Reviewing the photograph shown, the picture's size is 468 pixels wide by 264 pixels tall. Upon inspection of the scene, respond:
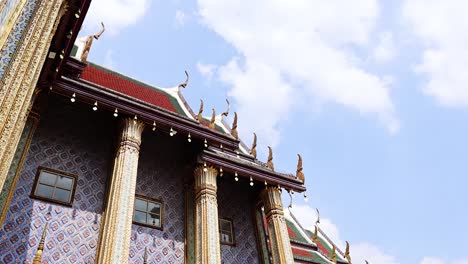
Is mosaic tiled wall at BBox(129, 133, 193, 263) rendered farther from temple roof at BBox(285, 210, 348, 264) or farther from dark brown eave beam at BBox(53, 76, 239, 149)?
temple roof at BBox(285, 210, 348, 264)

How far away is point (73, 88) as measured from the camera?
765 cm

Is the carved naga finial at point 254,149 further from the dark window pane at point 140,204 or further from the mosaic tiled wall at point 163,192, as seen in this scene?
the dark window pane at point 140,204

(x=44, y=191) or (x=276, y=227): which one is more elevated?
(x=44, y=191)

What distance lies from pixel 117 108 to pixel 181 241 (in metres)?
3.02

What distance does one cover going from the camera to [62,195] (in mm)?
7629

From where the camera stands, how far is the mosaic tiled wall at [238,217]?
9.20 metres

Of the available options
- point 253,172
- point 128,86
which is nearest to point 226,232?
point 253,172

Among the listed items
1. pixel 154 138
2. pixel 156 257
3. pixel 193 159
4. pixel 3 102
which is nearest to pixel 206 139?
pixel 193 159

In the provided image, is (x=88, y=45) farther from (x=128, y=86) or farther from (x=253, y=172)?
(x=253, y=172)

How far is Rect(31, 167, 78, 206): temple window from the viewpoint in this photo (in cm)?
744

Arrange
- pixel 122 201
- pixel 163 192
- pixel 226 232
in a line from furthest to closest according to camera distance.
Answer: pixel 226 232, pixel 163 192, pixel 122 201

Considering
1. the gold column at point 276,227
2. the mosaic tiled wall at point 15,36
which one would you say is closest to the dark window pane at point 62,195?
the mosaic tiled wall at point 15,36

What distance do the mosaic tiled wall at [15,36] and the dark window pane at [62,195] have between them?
13.0 feet

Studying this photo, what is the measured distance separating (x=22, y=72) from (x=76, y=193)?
4.11 meters
